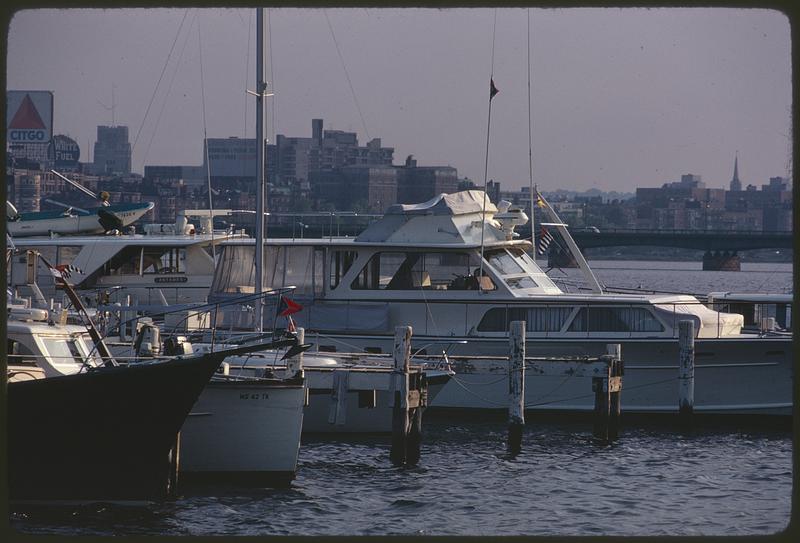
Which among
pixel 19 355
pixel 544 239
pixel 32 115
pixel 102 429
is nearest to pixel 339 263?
pixel 544 239

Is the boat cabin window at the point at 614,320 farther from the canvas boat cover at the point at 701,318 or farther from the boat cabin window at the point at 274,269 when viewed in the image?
the boat cabin window at the point at 274,269

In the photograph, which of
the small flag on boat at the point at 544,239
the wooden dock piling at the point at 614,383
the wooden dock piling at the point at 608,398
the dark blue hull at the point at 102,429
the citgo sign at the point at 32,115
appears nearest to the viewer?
the dark blue hull at the point at 102,429

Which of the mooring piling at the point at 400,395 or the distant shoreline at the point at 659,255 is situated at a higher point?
the distant shoreline at the point at 659,255

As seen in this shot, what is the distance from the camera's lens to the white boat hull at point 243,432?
17297 mm

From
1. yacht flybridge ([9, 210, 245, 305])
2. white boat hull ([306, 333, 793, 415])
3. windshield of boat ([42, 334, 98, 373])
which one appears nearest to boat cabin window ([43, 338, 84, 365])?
windshield of boat ([42, 334, 98, 373])

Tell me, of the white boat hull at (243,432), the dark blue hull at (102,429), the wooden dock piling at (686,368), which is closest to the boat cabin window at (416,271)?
Answer: the wooden dock piling at (686,368)

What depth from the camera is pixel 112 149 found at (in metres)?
90.6

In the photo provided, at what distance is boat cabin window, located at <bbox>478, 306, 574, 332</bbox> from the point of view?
23.7 metres

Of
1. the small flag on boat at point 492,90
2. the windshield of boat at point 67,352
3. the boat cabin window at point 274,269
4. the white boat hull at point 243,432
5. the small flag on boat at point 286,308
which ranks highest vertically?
the small flag on boat at point 492,90

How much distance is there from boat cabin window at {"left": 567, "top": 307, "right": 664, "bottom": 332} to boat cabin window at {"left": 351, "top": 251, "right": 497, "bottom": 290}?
234cm

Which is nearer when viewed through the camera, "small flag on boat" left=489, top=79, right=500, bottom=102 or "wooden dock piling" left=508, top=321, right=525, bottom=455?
"wooden dock piling" left=508, top=321, right=525, bottom=455

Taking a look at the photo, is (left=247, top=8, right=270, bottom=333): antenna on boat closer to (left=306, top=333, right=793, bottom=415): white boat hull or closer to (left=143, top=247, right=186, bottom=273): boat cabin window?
(left=306, top=333, right=793, bottom=415): white boat hull

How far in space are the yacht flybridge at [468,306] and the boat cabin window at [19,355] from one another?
699 centimetres

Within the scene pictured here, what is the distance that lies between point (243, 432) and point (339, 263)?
766 cm
